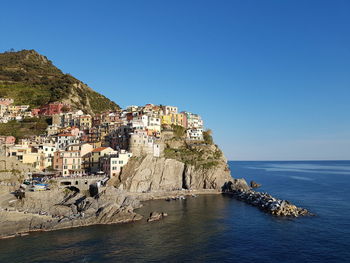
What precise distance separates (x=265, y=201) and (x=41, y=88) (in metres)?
135

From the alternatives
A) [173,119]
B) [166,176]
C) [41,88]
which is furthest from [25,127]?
[166,176]

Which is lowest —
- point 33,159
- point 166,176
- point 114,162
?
point 166,176

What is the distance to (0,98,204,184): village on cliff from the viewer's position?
278 feet

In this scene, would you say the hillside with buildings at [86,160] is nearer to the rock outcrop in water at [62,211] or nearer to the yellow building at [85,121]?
the rock outcrop in water at [62,211]

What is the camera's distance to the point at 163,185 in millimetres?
89812

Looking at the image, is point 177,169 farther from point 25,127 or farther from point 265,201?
point 25,127

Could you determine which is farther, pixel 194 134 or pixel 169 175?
pixel 194 134

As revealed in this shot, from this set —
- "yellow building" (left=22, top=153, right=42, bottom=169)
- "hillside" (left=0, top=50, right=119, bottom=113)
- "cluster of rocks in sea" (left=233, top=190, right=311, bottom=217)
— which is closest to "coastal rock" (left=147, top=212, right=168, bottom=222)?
"cluster of rocks in sea" (left=233, top=190, right=311, bottom=217)

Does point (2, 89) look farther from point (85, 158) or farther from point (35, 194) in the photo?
point (35, 194)

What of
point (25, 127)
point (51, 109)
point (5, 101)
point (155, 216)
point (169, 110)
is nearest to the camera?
point (155, 216)

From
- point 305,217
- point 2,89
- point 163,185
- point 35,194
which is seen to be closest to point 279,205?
point 305,217

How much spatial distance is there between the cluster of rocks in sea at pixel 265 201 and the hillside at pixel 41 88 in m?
92.2

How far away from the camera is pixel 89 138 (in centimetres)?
10819

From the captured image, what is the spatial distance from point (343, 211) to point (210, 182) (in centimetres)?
4033
